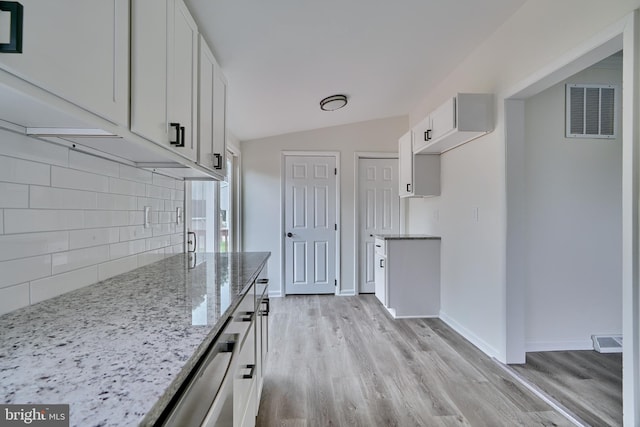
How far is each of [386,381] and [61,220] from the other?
81.4 inches

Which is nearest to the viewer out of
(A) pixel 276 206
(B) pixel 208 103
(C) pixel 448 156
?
(B) pixel 208 103

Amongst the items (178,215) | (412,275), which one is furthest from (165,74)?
(412,275)

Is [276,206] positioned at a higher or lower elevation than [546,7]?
lower

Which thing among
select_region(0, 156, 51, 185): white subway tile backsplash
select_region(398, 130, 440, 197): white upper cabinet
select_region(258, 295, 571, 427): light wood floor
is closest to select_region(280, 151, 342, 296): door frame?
select_region(258, 295, 571, 427): light wood floor

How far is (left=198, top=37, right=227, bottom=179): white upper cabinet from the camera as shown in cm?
163

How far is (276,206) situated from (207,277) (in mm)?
2912

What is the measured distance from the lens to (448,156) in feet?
10.4

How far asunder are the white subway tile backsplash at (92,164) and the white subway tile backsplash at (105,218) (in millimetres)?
173

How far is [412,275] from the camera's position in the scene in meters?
3.37

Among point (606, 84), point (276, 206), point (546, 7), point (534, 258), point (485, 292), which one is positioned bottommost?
point (485, 292)

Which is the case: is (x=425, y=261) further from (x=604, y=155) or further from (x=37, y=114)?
(x=37, y=114)

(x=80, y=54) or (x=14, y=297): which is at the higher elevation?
(x=80, y=54)

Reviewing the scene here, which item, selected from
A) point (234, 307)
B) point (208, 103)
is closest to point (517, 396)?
point (234, 307)

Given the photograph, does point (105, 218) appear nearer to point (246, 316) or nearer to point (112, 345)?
point (246, 316)
